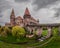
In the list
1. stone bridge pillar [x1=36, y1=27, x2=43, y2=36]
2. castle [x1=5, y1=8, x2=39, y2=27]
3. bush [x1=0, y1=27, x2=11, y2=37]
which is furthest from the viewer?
castle [x1=5, y1=8, x2=39, y2=27]

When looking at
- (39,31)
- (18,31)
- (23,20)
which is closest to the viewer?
(39,31)

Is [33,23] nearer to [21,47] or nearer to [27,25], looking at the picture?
[27,25]

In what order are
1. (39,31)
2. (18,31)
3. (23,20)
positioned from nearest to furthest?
(39,31)
(18,31)
(23,20)

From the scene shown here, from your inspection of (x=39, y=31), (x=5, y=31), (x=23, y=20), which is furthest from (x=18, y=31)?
(x=39, y=31)

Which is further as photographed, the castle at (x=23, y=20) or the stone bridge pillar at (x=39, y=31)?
the castle at (x=23, y=20)

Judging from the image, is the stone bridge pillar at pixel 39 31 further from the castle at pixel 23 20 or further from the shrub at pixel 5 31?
the shrub at pixel 5 31

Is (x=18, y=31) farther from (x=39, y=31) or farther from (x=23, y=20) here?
(x=39, y=31)

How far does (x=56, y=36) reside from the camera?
24328 mm

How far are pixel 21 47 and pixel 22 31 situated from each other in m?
2.19

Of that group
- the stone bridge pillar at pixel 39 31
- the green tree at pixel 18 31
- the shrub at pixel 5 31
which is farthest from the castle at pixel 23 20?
the stone bridge pillar at pixel 39 31

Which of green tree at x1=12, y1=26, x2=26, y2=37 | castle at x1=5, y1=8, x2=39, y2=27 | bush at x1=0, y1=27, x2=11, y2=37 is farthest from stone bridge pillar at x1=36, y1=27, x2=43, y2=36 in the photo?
bush at x1=0, y1=27, x2=11, y2=37

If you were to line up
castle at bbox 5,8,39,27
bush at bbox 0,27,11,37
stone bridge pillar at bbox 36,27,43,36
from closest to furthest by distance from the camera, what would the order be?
stone bridge pillar at bbox 36,27,43,36 → bush at bbox 0,27,11,37 → castle at bbox 5,8,39,27

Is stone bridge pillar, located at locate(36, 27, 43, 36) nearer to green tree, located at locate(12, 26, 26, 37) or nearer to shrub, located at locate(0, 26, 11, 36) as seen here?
green tree, located at locate(12, 26, 26, 37)

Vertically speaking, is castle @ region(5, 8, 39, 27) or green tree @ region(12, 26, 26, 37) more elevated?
castle @ region(5, 8, 39, 27)
